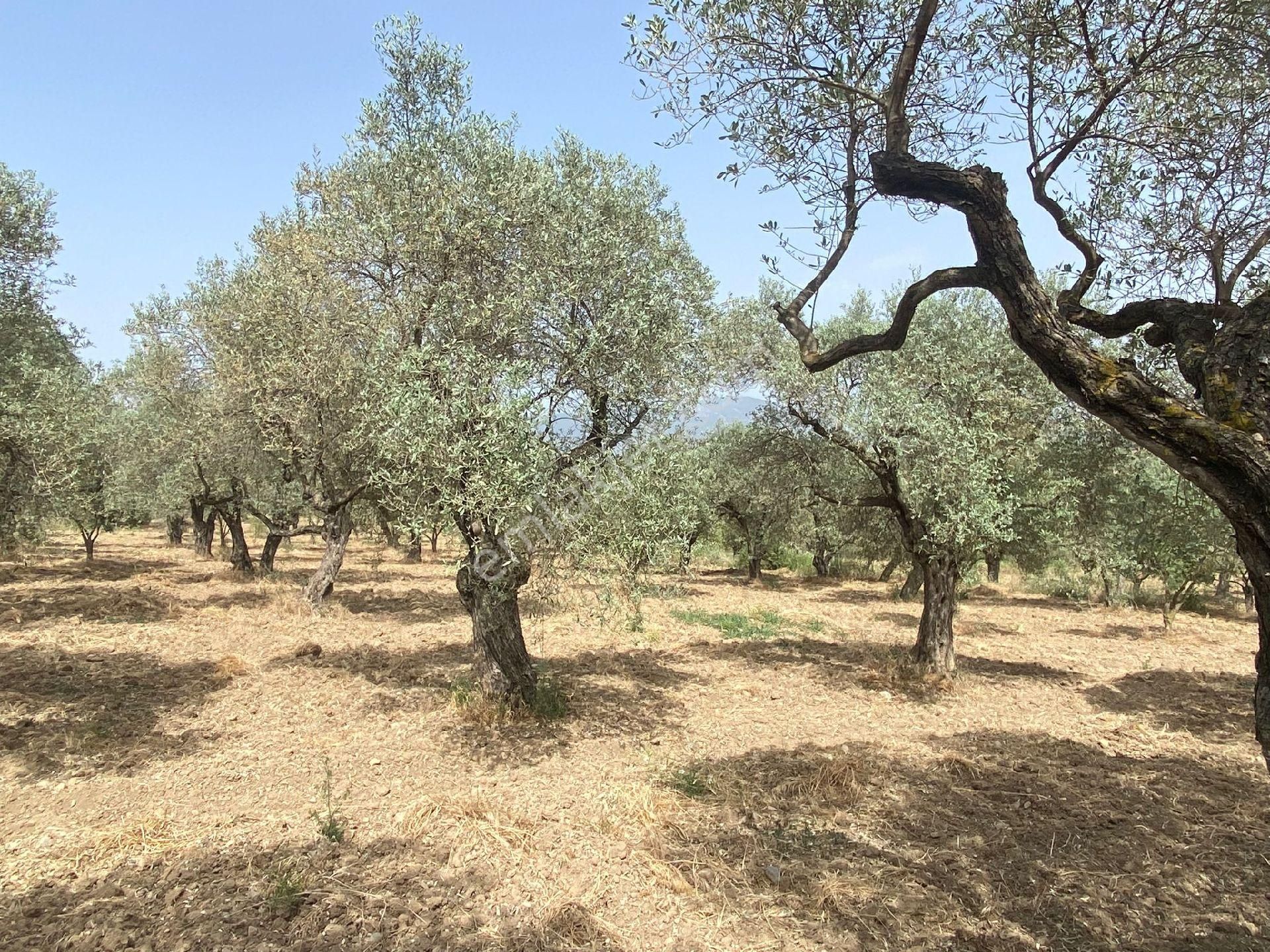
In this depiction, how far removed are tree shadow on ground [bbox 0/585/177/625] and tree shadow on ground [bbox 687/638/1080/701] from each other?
14253mm

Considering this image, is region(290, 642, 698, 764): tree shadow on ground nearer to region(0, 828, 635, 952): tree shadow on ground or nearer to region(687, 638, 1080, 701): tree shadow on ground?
region(687, 638, 1080, 701): tree shadow on ground

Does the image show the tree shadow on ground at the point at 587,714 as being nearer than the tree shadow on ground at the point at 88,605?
Yes

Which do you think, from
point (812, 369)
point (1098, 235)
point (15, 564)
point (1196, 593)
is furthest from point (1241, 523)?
point (15, 564)

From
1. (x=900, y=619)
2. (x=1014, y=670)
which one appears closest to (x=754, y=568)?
(x=900, y=619)

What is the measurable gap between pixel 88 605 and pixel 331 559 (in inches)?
246

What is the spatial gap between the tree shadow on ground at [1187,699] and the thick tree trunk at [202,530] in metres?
31.9

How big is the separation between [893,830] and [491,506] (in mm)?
5738

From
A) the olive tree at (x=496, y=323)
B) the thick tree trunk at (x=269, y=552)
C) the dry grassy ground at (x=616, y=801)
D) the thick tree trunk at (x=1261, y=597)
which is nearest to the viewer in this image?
the thick tree trunk at (x=1261, y=597)

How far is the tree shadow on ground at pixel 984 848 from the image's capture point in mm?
5543

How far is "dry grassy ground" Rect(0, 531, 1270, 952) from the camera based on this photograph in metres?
5.54

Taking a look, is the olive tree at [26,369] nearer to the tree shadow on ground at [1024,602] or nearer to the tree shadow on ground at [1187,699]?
the tree shadow on ground at [1187,699]

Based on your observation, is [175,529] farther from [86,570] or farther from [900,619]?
[900,619]

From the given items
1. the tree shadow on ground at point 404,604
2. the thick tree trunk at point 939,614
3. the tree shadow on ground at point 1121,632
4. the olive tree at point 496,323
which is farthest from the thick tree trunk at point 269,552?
the tree shadow on ground at point 1121,632

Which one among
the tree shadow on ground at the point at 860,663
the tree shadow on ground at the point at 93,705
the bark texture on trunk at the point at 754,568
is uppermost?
the bark texture on trunk at the point at 754,568
